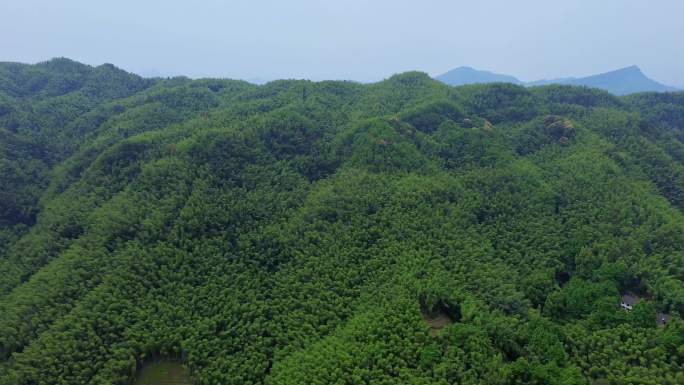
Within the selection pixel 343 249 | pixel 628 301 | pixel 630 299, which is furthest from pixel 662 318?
pixel 343 249

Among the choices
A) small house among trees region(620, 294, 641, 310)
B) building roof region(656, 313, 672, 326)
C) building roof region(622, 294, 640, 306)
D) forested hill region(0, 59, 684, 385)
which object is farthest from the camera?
building roof region(622, 294, 640, 306)

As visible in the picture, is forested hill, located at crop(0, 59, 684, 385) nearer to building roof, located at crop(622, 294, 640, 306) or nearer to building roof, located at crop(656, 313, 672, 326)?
building roof, located at crop(656, 313, 672, 326)

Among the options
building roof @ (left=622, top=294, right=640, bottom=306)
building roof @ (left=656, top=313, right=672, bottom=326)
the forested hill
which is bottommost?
building roof @ (left=622, top=294, right=640, bottom=306)

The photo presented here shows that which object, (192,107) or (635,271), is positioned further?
(192,107)

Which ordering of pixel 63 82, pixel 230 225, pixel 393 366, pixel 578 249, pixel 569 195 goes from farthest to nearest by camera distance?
pixel 63 82
pixel 569 195
pixel 230 225
pixel 578 249
pixel 393 366

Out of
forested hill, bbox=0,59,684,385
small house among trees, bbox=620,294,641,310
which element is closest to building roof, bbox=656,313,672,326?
forested hill, bbox=0,59,684,385

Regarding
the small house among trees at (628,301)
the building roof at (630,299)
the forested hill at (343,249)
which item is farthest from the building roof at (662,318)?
the building roof at (630,299)

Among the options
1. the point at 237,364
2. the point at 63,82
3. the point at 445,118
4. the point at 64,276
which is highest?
the point at 63,82

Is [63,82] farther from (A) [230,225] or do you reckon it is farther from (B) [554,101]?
(B) [554,101]

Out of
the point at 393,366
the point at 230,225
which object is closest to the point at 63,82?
the point at 230,225
